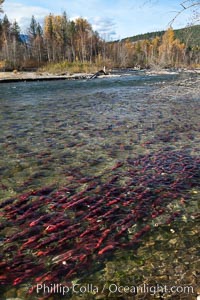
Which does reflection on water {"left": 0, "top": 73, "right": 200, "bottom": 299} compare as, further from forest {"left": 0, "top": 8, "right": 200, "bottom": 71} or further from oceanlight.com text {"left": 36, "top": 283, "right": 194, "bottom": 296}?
forest {"left": 0, "top": 8, "right": 200, "bottom": 71}

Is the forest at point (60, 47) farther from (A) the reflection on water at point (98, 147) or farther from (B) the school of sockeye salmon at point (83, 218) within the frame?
(B) the school of sockeye salmon at point (83, 218)

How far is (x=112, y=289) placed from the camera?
13.9 ft

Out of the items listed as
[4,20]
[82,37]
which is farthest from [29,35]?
[82,37]

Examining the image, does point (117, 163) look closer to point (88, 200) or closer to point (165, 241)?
point (88, 200)

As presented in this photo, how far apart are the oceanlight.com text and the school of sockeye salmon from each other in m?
0.14

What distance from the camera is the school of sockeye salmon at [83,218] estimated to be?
15.3 feet

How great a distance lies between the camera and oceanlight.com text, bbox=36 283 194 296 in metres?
4.15

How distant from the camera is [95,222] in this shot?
19.1ft

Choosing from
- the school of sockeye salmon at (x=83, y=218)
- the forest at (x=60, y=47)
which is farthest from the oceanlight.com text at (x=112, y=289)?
the forest at (x=60, y=47)

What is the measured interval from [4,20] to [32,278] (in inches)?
4137

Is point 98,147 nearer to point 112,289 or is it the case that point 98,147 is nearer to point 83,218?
point 83,218

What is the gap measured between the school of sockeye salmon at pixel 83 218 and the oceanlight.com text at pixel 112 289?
14cm

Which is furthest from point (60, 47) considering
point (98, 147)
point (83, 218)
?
point (83, 218)

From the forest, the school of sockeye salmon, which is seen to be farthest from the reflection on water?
the forest
